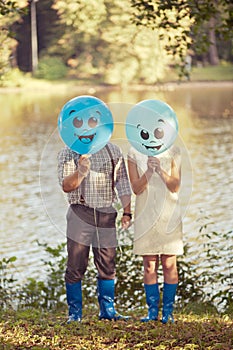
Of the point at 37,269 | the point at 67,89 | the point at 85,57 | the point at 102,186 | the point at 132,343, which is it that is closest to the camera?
the point at 132,343

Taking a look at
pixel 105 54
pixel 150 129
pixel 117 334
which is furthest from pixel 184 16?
pixel 105 54

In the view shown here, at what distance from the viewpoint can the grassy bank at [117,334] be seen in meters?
4.25

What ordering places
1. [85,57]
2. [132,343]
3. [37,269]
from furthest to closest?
[85,57] < [37,269] < [132,343]

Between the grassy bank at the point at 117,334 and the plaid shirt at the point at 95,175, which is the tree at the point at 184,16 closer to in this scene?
the plaid shirt at the point at 95,175

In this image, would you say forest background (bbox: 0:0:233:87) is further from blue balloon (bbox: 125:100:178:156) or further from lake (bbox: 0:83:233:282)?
blue balloon (bbox: 125:100:178:156)

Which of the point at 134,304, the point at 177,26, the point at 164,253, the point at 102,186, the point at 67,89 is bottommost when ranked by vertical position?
the point at 134,304

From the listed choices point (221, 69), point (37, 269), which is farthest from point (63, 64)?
point (37, 269)

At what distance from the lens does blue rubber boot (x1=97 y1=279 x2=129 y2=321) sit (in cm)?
499

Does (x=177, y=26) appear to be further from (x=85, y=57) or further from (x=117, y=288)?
(x=85, y=57)

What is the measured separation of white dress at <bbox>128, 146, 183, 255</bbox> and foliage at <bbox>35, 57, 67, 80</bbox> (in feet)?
144

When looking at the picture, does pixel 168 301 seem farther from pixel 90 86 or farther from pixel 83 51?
pixel 83 51

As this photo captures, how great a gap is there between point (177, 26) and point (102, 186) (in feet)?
7.43

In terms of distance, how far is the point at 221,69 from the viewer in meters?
49.3

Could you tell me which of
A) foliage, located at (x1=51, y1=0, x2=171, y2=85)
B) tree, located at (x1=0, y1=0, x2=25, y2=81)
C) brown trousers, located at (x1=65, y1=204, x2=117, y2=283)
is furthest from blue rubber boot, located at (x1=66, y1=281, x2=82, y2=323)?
foliage, located at (x1=51, y1=0, x2=171, y2=85)
